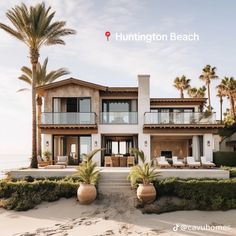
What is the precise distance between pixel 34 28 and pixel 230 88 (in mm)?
31727

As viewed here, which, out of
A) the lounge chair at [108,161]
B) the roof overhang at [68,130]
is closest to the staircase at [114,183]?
the lounge chair at [108,161]

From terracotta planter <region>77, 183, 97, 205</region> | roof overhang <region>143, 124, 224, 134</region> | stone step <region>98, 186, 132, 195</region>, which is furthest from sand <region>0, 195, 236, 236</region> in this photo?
roof overhang <region>143, 124, 224, 134</region>

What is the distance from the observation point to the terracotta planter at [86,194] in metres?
16.7

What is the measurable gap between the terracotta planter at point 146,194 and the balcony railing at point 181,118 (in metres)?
11.5

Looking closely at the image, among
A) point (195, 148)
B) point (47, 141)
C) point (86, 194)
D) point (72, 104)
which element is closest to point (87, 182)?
point (86, 194)

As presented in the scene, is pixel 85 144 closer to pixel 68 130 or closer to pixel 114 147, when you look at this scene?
pixel 68 130

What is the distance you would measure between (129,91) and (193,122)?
19.2ft

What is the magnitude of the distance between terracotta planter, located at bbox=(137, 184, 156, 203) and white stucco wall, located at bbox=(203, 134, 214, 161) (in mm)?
12263

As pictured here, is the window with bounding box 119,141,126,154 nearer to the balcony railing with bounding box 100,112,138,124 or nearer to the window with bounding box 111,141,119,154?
the window with bounding box 111,141,119,154

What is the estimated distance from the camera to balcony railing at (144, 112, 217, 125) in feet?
91.1

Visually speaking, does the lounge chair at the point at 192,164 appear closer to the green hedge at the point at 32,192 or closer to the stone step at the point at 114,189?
the stone step at the point at 114,189

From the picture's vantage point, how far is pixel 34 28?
23266 mm

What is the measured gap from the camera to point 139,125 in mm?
28422

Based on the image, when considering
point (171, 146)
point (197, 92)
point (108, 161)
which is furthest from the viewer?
point (197, 92)
